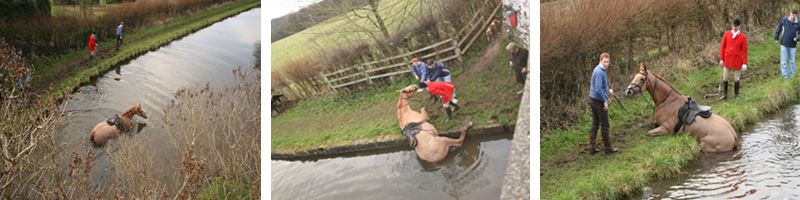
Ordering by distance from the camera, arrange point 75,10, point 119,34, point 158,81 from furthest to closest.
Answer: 1. point 75,10
2. point 119,34
3. point 158,81

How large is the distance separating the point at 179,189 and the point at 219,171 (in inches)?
18.7

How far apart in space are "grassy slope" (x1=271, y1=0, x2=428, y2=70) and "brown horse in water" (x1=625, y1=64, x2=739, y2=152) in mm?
2588

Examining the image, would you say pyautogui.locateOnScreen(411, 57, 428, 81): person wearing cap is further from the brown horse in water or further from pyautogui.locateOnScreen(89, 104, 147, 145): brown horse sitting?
pyautogui.locateOnScreen(89, 104, 147, 145): brown horse sitting

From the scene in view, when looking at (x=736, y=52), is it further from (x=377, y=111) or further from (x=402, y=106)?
(x=377, y=111)

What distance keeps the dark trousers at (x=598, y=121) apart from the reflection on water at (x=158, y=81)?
12.5ft

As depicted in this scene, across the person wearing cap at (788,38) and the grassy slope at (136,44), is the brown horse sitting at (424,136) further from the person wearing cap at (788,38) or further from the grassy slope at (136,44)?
the person wearing cap at (788,38)

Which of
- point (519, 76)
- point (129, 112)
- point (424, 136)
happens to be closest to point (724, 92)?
point (519, 76)

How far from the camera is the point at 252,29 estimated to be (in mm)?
8055

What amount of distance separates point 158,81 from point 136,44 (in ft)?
1.98

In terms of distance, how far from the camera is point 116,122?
813 cm

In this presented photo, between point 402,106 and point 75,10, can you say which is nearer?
point 402,106

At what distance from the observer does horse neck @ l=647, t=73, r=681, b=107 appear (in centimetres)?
761

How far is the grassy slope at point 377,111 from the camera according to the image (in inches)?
307

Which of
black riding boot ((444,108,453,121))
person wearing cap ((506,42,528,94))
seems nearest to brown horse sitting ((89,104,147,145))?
black riding boot ((444,108,453,121))
